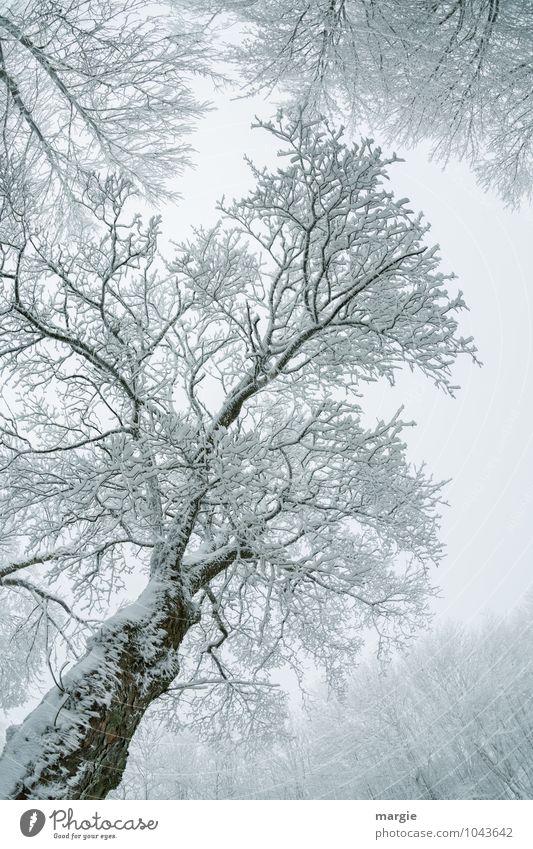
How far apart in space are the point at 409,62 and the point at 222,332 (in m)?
2.50

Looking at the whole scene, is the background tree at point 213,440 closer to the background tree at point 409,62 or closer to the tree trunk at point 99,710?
the tree trunk at point 99,710

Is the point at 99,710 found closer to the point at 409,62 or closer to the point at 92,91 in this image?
the point at 92,91

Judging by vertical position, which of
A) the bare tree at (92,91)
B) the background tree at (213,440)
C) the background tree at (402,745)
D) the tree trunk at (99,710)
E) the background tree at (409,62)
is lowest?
the background tree at (402,745)

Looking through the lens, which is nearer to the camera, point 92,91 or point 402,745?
point 92,91

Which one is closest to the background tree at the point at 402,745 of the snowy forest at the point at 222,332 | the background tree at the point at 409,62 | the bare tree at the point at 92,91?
the snowy forest at the point at 222,332

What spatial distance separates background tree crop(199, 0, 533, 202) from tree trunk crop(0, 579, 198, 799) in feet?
13.3

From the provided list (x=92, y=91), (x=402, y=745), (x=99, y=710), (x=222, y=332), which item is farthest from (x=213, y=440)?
(x=402, y=745)

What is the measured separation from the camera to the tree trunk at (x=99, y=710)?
1.97m

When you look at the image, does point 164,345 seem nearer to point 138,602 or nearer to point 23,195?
point 23,195

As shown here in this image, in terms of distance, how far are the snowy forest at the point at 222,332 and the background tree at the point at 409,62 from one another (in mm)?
21

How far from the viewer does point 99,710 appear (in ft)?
7.33

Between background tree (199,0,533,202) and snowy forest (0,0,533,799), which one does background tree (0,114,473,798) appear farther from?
background tree (199,0,533,202)

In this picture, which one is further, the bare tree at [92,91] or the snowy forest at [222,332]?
the bare tree at [92,91]

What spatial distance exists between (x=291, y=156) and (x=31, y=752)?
10.4ft
